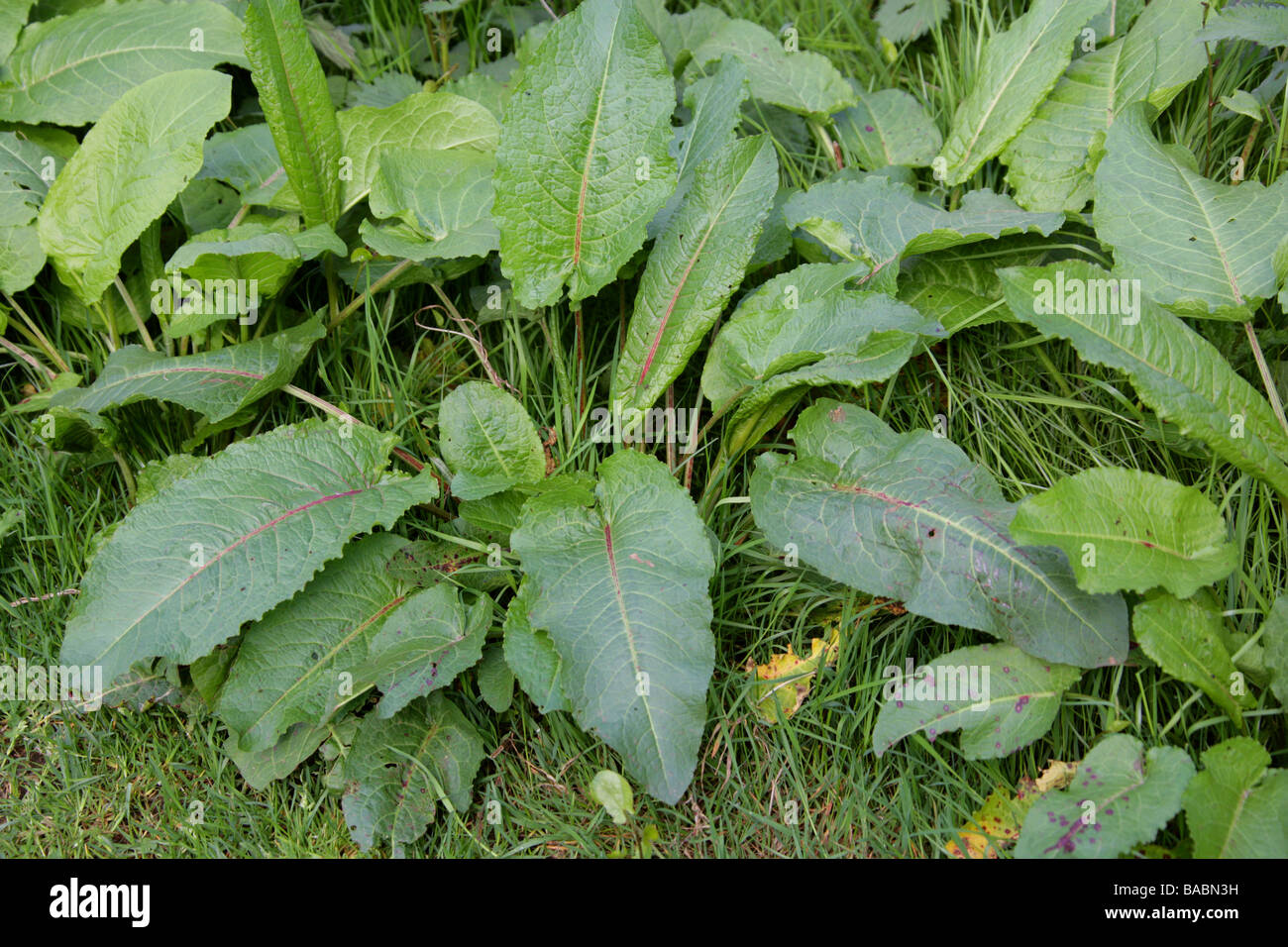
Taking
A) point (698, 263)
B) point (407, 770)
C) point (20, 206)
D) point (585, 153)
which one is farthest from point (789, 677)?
point (20, 206)

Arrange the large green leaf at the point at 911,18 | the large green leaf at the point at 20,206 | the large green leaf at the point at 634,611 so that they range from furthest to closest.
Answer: the large green leaf at the point at 911,18, the large green leaf at the point at 20,206, the large green leaf at the point at 634,611

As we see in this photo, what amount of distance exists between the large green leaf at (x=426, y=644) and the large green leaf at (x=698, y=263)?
1.95 ft

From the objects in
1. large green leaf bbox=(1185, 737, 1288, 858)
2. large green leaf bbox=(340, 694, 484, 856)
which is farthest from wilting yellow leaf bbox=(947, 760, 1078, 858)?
large green leaf bbox=(340, 694, 484, 856)

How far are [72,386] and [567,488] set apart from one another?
1.34 metres

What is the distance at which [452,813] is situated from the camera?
79.0 inches

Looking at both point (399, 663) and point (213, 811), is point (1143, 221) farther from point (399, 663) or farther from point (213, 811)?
point (213, 811)

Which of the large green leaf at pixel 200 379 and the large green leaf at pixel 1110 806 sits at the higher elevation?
the large green leaf at pixel 200 379

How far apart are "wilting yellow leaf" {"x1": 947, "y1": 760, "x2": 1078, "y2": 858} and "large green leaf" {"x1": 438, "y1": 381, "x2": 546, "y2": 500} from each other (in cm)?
117

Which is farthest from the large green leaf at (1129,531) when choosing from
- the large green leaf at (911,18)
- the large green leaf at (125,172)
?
the large green leaf at (125,172)

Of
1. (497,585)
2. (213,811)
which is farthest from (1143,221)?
(213,811)

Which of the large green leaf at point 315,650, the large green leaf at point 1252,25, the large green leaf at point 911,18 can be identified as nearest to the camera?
the large green leaf at point 315,650

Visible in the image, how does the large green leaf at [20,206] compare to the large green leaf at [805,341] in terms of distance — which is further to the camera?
the large green leaf at [20,206]

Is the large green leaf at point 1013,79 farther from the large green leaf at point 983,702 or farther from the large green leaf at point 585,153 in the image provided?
the large green leaf at point 983,702

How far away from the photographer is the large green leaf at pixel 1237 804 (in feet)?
5.43
